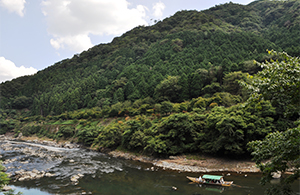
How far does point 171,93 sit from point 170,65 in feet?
95.6

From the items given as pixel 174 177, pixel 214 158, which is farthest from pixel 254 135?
pixel 174 177

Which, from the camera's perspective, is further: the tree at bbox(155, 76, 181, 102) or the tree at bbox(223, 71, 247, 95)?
the tree at bbox(155, 76, 181, 102)

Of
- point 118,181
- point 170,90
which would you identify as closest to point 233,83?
point 170,90

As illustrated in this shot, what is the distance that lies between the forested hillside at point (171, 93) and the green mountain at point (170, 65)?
18.1 inches

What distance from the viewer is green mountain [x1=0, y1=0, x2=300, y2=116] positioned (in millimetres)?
60156

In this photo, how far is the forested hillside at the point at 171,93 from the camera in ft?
97.9

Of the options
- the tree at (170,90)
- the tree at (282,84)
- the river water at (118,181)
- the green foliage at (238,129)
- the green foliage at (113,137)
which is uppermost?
the tree at (170,90)

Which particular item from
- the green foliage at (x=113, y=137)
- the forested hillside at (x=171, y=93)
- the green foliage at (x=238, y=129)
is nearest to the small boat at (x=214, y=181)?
the green foliage at (x=238, y=129)

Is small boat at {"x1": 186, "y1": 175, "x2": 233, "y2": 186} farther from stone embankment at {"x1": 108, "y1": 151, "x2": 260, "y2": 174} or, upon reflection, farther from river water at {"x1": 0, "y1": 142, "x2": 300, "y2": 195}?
stone embankment at {"x1": 108, "y1": 151, "x2": 260, "y2": 174}

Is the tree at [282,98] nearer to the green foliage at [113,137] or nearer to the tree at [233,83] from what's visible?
the green foliage at [113,137]

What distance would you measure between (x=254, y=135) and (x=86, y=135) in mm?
40844

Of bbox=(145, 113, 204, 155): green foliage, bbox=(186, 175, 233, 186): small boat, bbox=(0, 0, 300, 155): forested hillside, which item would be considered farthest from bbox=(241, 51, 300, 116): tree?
bbox=(145, 113, 204, 155): green foliage

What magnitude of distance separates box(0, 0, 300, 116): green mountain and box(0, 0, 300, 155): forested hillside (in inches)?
18.1

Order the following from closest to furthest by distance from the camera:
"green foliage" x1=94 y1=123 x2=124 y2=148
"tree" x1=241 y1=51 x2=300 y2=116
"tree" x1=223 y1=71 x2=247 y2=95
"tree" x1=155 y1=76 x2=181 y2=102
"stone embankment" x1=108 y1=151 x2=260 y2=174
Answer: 1. "tree" x1=241 y1=51 x2=300 y2=116
2. "stone embankment" x1=108 y1=151 x2=260 y2=174
3. "green foliage" x1=94 y1=123 x2=124 y2=148
4. "tree" x1=223 y1=71 x2=247 y2=95
5. "tree" x1=155 y1=76 x2=181 y2=102
